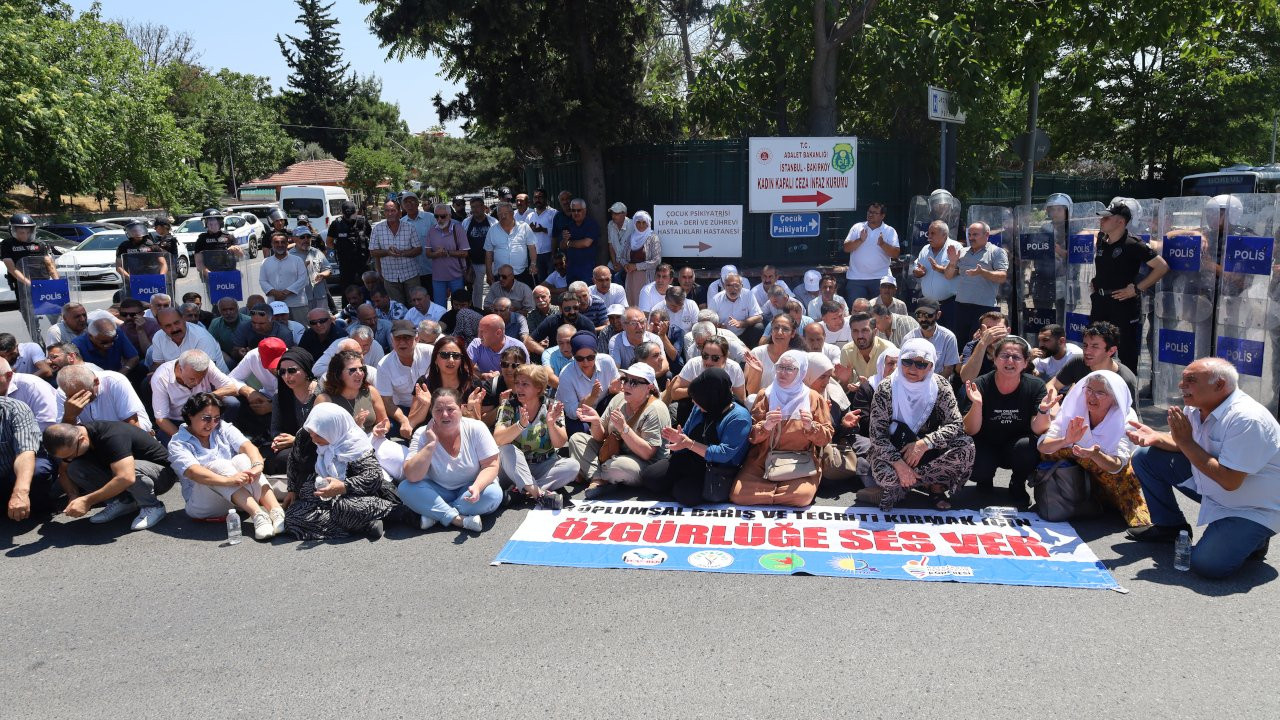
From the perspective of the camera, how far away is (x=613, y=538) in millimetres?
6004

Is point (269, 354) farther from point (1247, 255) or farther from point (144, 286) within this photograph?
point (1247, 255)

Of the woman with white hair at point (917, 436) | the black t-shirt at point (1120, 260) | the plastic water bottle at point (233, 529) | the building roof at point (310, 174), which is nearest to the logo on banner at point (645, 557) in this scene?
the woman with white hair at point (917, 436)

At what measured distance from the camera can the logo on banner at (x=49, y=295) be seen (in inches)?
442

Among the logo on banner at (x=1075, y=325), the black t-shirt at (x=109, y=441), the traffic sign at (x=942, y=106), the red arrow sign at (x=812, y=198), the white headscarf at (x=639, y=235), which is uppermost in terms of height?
the traffic sign at (x=942, y=106)

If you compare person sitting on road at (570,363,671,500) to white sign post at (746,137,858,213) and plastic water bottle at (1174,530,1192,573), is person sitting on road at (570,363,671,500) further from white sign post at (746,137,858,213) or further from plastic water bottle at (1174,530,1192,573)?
white sign post at (746,137,858,213)

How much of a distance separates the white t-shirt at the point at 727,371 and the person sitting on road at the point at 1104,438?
8.41 feet

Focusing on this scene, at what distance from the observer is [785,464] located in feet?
21.6

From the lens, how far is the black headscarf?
6.48 m

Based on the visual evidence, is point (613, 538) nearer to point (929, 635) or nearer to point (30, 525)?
point (929, 635)

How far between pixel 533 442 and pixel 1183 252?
636 cm

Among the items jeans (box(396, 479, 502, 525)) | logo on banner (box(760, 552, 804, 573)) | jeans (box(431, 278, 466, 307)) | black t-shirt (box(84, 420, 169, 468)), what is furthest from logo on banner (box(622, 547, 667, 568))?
jeans (box(431, 278, 466, 307))

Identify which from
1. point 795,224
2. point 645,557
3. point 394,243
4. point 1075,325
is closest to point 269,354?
point 394,243

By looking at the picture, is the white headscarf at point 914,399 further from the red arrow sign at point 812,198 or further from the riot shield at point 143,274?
the riot shield at point 143,274

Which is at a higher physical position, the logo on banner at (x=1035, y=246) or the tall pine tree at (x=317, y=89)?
the tall pine tree at (x=317, y=89)
